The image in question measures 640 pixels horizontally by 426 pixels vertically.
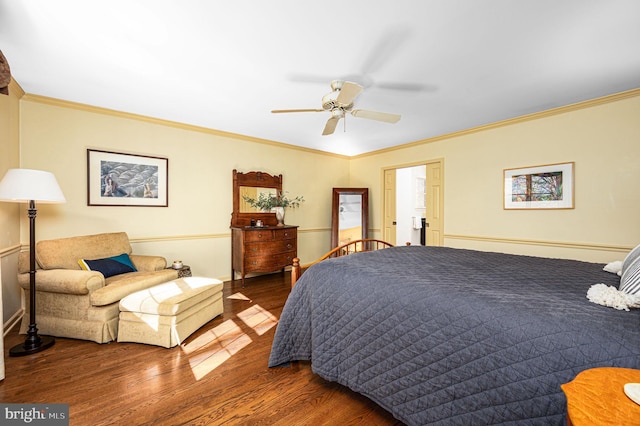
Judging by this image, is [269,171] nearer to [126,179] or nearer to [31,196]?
[126,179]

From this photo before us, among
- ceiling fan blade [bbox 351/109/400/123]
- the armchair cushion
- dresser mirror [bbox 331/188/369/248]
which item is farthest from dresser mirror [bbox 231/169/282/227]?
ceiling fan blade [bbox 351/109/400/123]

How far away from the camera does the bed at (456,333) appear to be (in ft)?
3.13

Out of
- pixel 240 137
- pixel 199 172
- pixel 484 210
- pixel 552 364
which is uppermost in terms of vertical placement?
pixel 240 137

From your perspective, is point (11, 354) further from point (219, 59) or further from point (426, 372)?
point (426, 372)

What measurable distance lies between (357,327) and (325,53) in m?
1.99

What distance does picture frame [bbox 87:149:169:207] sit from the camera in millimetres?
3279

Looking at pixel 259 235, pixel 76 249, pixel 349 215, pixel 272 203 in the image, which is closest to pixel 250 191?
pixel 272 203

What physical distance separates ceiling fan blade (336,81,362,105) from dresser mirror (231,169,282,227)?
2576 millimetres

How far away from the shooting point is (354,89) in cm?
209

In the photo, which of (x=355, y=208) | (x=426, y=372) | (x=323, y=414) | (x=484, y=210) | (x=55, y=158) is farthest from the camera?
(x=355, y=208)

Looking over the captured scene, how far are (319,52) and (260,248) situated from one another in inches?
115

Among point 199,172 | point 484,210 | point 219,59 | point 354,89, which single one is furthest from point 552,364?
point 199,172

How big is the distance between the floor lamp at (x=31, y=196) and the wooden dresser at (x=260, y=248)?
2145 millimetres

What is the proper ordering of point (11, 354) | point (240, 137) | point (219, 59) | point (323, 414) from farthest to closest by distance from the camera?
point (240, 137), point (219, 59), point (11, 354), point (323, 414)
